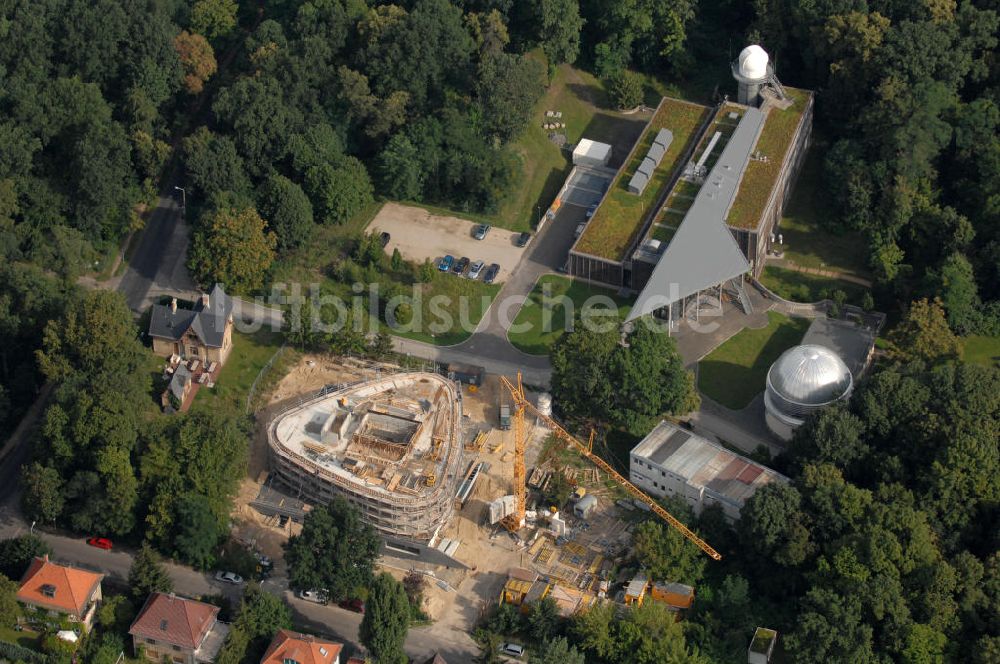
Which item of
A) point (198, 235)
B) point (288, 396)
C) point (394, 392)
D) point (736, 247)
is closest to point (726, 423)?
point (736, 247)

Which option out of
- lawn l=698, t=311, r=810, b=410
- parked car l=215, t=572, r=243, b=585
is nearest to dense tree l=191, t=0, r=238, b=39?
lawn l=698, t=311, r=810, b=410

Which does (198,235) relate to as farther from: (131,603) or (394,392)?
(131,603)

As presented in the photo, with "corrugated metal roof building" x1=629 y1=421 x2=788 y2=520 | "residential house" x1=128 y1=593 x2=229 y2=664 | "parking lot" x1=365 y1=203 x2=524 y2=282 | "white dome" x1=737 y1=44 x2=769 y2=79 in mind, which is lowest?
"residential house" x1=128 y1=593 x2=229 y2=664

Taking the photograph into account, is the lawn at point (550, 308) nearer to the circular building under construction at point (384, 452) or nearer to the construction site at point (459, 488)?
the construction site at point (459, 488)

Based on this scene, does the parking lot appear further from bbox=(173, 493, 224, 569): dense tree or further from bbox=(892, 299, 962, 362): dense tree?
bbox=(173, 493, 224, 569): dense tree

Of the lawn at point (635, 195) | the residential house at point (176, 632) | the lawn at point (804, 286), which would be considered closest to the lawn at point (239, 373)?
the residential house at point (176, 632)

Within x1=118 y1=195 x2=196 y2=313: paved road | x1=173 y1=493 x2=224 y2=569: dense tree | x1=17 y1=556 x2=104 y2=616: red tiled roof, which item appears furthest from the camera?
x1=118 y1=195 x2=196 y2=313: paved road
